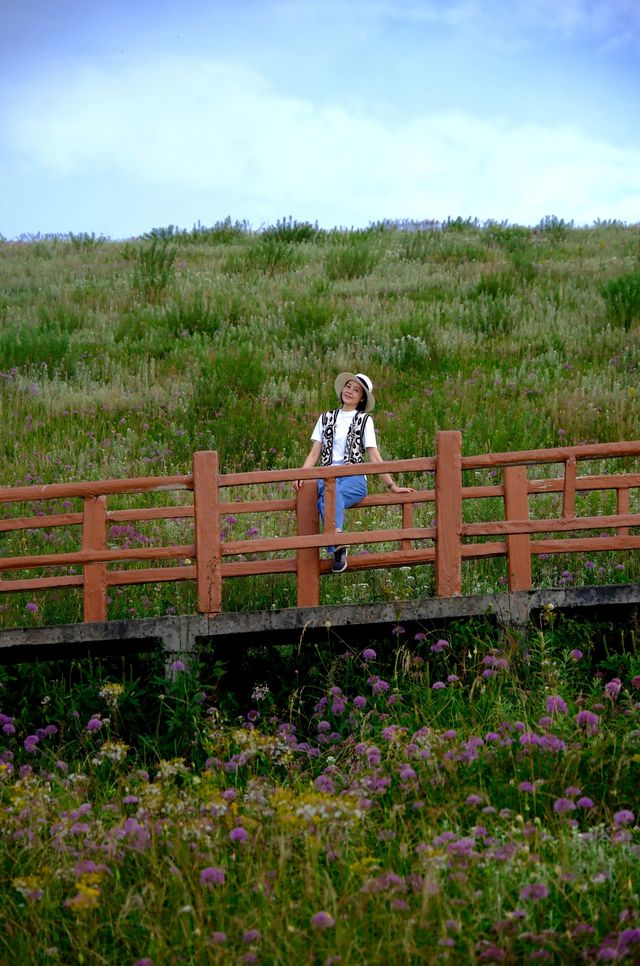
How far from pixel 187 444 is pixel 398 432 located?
7.52ft

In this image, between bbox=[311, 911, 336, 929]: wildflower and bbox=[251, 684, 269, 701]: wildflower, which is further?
bbox=[251, 684, 269, 701]: wildflower

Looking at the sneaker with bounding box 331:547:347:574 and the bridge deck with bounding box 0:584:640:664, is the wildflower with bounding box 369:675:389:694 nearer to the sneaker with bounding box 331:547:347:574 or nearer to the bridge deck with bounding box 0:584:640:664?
the bridge deck with bounding box 0:584:640:664

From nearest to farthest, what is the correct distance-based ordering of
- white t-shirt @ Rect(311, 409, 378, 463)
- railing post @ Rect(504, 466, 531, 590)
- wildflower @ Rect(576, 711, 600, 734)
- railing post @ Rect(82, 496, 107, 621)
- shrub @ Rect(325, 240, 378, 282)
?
wildflower @ Rect(576, 711, 600, 734), railing post @ Rect(82, 496, 107, 621), railing post @ Rect(504, 466, 531, 590), white t-shirt @ Rect(311, 409, 378, 463), shrub @ Rect(325, 240, 378, 282)

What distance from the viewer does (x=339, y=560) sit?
8289 mm

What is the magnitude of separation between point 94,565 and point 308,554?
1524 mm

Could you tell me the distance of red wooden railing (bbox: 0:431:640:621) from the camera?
7.99 metres

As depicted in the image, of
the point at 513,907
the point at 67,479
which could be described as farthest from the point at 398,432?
the point at 513,907

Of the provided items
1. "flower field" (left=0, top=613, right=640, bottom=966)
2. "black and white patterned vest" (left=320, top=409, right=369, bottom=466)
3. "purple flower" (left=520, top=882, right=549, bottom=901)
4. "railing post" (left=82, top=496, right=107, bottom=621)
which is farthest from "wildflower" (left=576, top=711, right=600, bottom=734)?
"railing post" (left=82, top=496, right=107, bottom=621)

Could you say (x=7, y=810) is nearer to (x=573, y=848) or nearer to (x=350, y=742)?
(x=350, y=742)

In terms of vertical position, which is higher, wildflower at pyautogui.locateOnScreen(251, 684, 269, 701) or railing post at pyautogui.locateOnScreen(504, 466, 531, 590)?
railing post at pyautogui.locateOnScreen(504, 466, 531, 590)

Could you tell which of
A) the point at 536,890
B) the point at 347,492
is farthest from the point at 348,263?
the point at 536,890

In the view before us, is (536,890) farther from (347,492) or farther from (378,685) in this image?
(347,492)

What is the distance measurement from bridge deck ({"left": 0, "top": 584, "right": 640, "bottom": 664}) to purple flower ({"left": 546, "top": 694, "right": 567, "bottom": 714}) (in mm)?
1634

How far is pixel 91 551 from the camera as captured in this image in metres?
7.98
